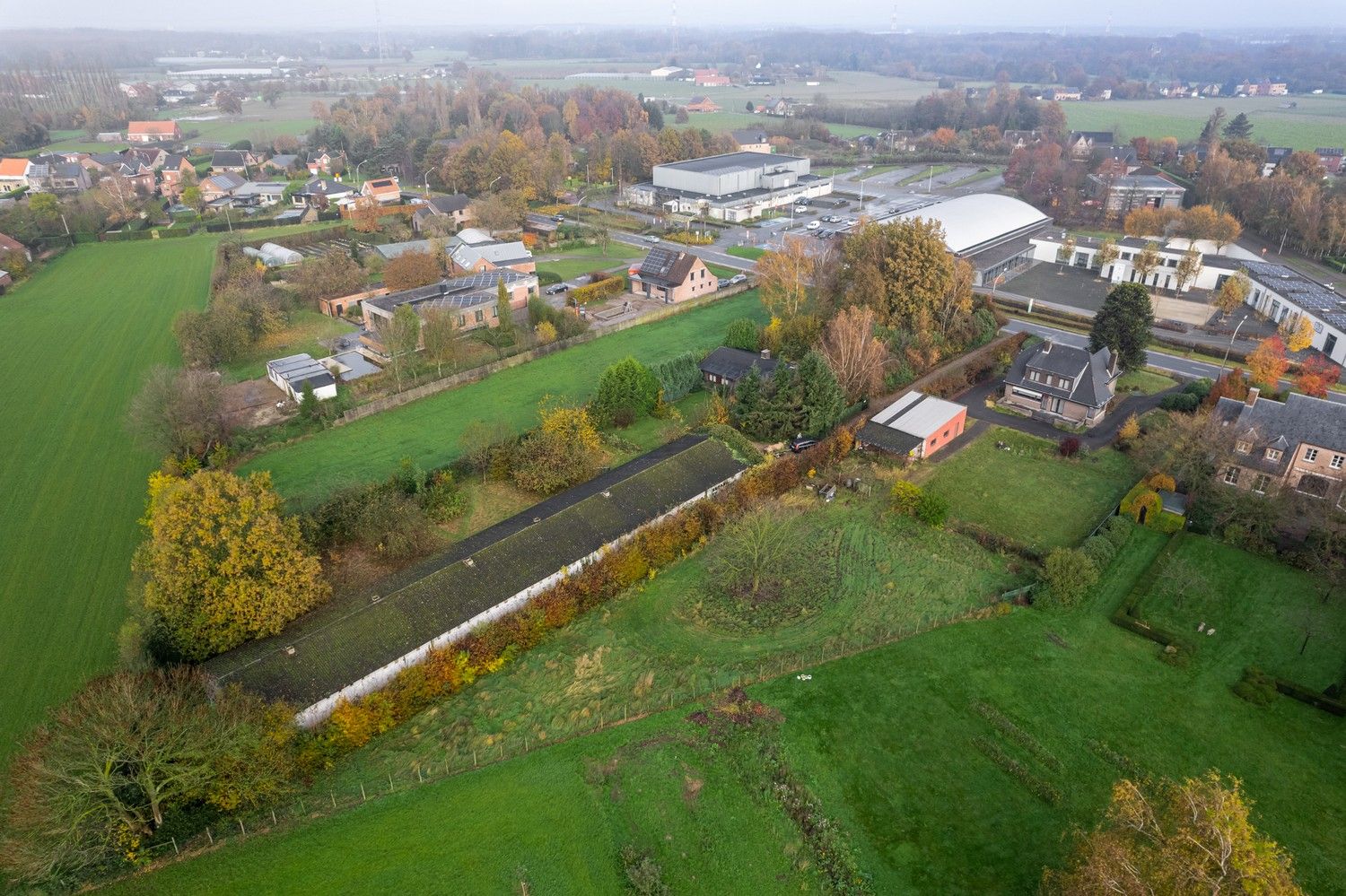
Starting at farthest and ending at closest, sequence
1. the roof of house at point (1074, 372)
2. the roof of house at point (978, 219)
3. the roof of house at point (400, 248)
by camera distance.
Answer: the roof of house at point (400, 248) → the roof of house at point (978, 219) → the roof of house at point (1074, 372)

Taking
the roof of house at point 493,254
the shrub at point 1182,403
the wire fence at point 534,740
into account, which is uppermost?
the roof of house at point 493,254

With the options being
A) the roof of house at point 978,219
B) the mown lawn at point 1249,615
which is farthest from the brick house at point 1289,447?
the roof of house at point 978,219

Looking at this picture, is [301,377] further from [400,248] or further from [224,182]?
[224,182]

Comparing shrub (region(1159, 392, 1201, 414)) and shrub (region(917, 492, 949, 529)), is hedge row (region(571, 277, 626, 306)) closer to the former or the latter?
shrub (region(917, 492, 949, 529))

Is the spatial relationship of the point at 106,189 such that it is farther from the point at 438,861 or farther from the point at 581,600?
the point at 438,861

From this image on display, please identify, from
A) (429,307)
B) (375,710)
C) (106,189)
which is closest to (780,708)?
(375,710)

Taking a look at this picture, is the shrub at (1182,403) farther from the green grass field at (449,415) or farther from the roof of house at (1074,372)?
the green grass field at (449,415)
